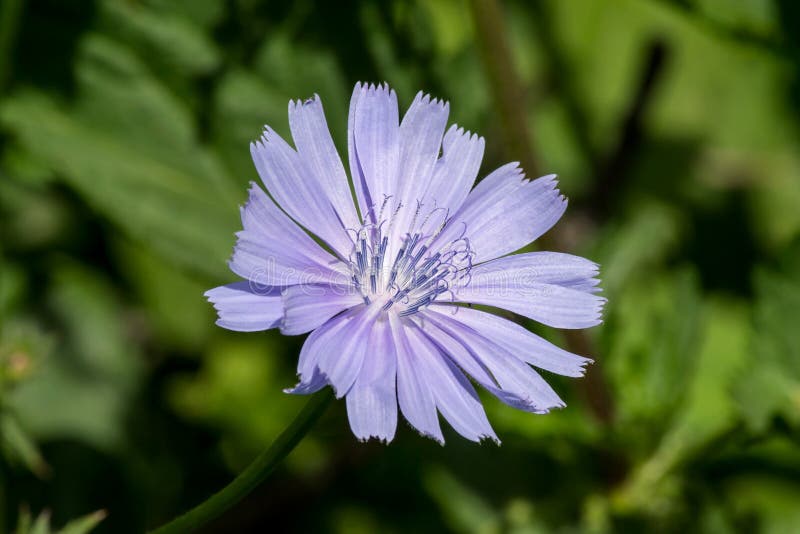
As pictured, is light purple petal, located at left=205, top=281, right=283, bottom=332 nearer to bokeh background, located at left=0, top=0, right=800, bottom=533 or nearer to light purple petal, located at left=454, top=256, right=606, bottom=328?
light purple petal, located at left=454, top=256, right=606, bottom=328

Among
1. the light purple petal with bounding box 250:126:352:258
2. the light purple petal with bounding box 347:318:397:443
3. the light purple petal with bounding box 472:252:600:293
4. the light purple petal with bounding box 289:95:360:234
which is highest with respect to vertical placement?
the light purple petal with bounding box 289:95:360:234

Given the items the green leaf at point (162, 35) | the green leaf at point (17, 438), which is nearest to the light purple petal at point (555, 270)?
the green leaf at point (17, 438)

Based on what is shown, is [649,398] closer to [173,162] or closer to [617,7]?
[173,162]

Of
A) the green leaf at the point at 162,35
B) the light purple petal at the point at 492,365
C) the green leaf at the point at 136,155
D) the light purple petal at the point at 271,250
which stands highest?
the green leaf at the point at 162,35

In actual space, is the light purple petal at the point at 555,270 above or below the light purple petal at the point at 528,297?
above

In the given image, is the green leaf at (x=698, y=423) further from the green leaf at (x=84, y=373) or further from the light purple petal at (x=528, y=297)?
the green leaf at (x=84, y=373)

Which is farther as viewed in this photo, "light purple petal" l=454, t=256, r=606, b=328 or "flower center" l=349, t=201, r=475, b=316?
"flower center" l=349, t=201, r=475, b=316

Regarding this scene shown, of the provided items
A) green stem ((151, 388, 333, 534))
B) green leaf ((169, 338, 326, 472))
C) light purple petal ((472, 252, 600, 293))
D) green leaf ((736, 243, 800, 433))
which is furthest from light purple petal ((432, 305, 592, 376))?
green leaf ((169, 338, 326, 472))

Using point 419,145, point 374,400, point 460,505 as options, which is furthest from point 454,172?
point 460,505
